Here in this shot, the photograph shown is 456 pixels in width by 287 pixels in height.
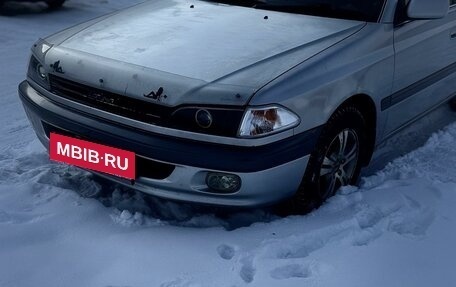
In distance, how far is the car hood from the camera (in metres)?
2.48

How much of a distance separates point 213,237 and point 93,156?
699 millimetres

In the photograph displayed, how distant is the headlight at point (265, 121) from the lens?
2.39 m

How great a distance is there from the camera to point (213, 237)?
102 inches

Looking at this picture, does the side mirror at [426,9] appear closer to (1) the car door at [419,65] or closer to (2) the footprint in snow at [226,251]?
(1) the car door at [419,65]

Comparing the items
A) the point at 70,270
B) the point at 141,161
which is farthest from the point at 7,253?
the point at 141,161

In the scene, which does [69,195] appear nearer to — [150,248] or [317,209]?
[150,248]

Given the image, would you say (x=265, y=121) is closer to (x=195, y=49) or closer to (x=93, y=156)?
(x=195, y=49)

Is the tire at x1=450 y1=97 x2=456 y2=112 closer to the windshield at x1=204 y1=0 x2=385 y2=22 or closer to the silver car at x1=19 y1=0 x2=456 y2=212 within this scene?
the silver car at x1=19 y1=0 x2=456 y2=212

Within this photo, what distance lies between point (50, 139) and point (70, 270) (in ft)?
2.52

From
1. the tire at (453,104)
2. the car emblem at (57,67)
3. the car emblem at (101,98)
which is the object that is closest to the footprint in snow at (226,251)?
the car emblem at (101,98)

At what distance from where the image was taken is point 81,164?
8.83 ft

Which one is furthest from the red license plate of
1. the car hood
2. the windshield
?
the windshield

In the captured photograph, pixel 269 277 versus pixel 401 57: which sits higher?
pixel 401 57

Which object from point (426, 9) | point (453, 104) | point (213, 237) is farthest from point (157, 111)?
point (453, 104)
